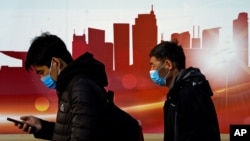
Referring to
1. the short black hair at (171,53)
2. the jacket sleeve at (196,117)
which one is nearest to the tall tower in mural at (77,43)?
the short black hair at (171,53)

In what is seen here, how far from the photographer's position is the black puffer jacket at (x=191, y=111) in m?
2.60

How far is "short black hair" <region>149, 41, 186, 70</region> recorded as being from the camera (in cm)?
291

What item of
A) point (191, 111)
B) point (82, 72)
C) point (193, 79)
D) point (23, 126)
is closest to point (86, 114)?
point (82, 72)

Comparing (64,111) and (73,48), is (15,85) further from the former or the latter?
(64,111)

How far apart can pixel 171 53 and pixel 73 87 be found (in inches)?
33.6

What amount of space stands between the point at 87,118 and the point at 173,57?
0.92 meters

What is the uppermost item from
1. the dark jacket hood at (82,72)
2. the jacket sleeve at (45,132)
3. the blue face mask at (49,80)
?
the dark jacket hood at (82,72)

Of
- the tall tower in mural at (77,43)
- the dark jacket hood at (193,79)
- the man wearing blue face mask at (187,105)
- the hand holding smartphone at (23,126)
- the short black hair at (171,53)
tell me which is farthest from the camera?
the tall tower in mural at (77,43)

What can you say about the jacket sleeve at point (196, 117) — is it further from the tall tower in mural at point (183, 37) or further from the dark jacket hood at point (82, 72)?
the tall tower in mural at point (183, 37)

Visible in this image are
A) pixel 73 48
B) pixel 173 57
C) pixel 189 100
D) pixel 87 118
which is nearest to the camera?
pixel 87 118

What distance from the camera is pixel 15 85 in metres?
5.40

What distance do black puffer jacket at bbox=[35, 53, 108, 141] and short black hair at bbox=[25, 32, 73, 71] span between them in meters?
0.09

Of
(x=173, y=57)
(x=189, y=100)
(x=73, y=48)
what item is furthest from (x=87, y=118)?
(x=73, y=48)

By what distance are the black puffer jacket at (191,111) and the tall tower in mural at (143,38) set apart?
257 centimetres
